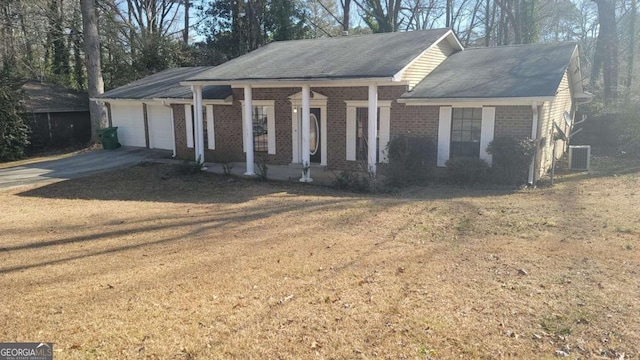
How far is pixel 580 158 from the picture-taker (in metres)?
15.3

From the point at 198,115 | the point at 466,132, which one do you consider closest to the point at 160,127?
the point at 198,115

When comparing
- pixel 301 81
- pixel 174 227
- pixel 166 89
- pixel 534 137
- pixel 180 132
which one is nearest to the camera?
pixel 174 227

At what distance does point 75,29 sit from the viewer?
29.1 meters

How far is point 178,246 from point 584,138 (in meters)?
19.8

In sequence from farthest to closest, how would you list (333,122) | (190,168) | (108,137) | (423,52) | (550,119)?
(108,137) < (333,122) < (190,168) < (550,119) < (423,52)

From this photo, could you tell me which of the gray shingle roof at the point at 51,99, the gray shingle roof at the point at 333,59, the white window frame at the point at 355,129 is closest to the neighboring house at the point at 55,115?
the gray shingle roof at the point at 51,99

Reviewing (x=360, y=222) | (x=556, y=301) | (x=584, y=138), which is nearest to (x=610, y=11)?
(x=584, y=138)

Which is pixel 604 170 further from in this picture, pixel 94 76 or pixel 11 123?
pixel 11 123

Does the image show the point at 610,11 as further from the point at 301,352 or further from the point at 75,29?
the point at 75,29

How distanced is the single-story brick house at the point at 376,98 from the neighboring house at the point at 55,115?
391 inches

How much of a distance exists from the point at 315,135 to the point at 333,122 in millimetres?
904

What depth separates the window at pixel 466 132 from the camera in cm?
1348

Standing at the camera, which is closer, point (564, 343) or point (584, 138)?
point (564, 343)

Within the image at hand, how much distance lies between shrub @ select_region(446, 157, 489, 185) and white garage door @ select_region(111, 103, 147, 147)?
15134 millimetres
